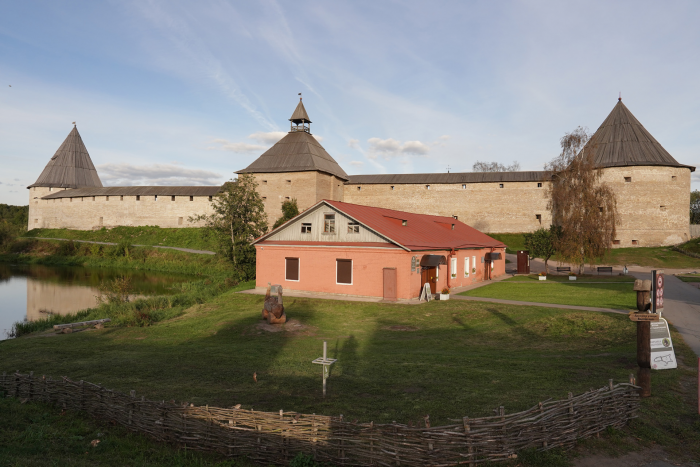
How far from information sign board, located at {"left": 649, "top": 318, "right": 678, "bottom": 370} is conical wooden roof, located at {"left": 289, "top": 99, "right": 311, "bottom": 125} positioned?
49.7 metres

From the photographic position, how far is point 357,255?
22219 millimetres

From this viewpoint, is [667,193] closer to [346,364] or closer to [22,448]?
[346,364]

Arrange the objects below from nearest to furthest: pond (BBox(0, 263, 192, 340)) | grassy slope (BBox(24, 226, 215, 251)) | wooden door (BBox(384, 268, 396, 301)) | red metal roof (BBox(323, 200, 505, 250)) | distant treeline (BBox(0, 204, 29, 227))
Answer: wooden door (BBox(384, 268, 396, 301)) → red metal roof (BBox(323, 200, 505, 250)) → pond (BBox(0, 263, 192, 340)) → grassy slope (BBox(24, 226, 215, 251)) → distant treeline (BBox(0, 204, 29, 227))

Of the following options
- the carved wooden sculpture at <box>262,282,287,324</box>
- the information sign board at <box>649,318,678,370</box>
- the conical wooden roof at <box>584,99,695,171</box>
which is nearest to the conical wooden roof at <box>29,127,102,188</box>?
the carved wooden sculpture at <box>262,282,287,324</box>

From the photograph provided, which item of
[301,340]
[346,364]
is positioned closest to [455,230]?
[301,340]

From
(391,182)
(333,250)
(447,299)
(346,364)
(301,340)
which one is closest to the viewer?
(346,364)

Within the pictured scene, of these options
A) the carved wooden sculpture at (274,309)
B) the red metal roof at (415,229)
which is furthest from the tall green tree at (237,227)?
the carved wooden sculpture at (274,309)

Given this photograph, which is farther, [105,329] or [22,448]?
[105,329]

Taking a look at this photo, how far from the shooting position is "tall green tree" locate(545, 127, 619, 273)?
105 feet

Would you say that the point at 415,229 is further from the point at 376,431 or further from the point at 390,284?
the point at 376,431

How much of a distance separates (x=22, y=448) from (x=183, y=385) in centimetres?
314

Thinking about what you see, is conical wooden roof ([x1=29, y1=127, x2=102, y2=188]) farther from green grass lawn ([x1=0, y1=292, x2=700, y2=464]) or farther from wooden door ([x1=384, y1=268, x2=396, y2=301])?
wooden door ([x1=384, y1=268, x2=396, y2=301])

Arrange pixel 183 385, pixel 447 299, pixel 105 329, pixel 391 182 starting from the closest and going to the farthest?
pixel 183 385 → pixel 105 329 → pixel 447 299 → pixel 391 182

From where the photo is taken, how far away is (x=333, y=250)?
75.2ft
